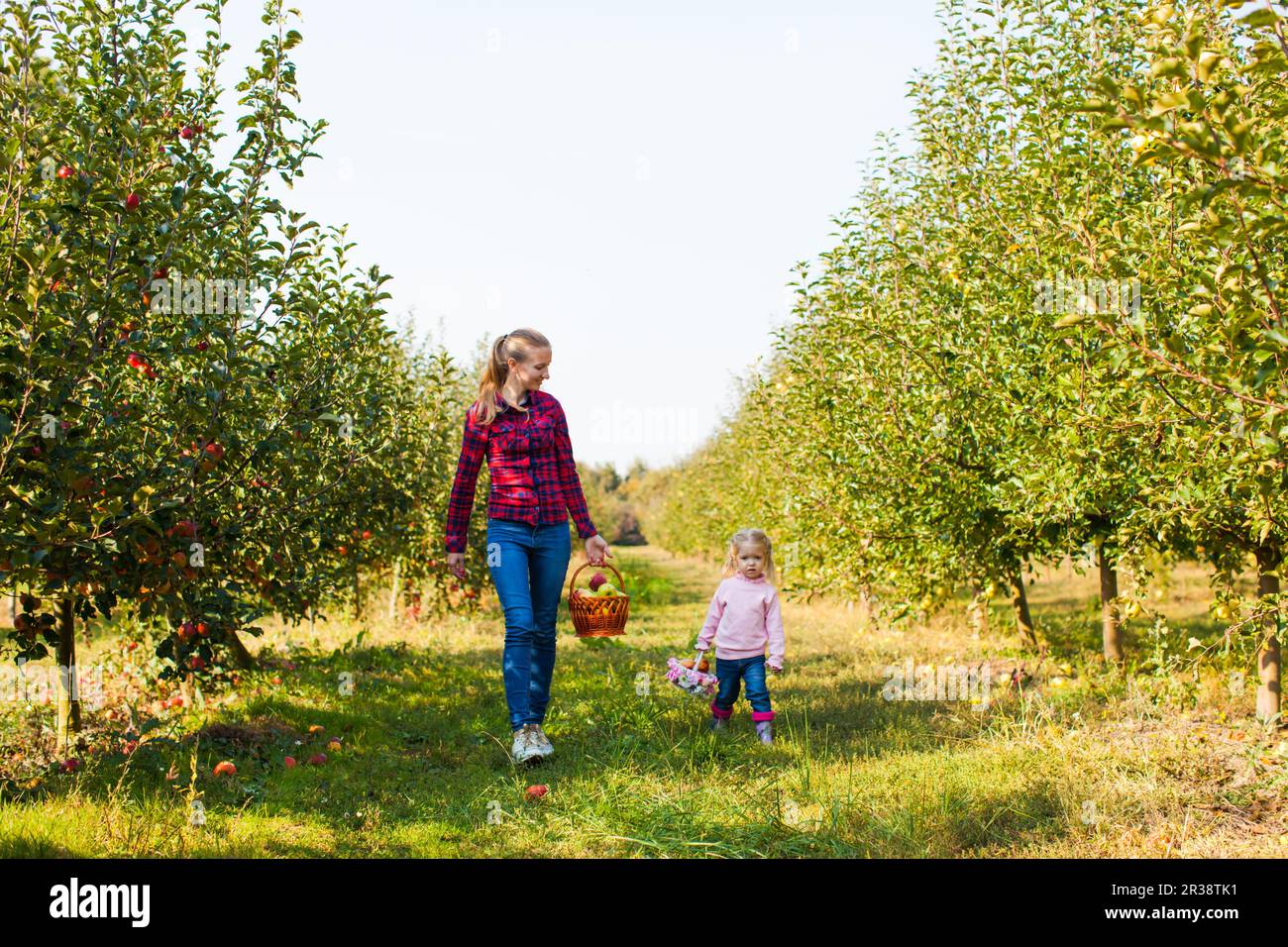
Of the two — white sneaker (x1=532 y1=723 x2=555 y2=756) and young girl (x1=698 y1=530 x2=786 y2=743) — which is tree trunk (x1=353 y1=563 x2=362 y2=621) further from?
young girl (x1=698 y1=530 x2=786 y2=743)

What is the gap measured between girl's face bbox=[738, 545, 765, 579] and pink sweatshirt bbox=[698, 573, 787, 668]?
5 cm

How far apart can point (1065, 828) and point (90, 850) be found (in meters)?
3.65

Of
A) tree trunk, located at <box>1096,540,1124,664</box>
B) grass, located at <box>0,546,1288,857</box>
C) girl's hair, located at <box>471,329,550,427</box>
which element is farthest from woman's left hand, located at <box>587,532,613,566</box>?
tree trunk, located at <box>1096,540,1124,664</box>

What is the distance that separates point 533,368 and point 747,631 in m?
1.93

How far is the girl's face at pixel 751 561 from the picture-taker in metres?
5.83

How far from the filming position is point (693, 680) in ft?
21.1

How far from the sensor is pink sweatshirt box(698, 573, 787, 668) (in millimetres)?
5711

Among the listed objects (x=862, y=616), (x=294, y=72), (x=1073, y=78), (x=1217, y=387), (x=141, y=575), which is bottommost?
(x=862, y=616)

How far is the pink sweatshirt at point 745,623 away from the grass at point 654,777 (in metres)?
0.47

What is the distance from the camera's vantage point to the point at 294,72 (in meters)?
4.91

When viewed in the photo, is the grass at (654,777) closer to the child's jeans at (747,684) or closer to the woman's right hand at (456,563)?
the child's jeans at (747,684)
